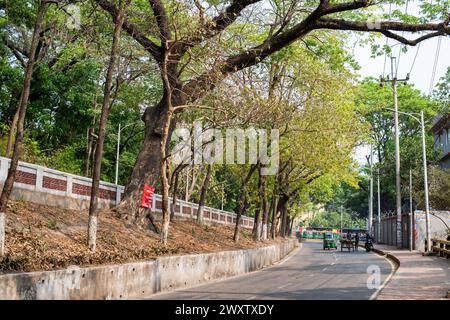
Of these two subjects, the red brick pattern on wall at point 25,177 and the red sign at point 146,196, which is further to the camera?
the red sign at point 146,196

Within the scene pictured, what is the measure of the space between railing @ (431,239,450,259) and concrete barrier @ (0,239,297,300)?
13362mm

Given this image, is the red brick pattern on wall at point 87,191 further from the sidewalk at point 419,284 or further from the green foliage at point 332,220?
the green foliage at point 332,220

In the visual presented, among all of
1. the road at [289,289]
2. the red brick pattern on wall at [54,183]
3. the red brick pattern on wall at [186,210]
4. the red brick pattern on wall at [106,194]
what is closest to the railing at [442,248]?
the road at [289,289]

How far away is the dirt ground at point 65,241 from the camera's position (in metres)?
13.0

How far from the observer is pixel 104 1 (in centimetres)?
1948

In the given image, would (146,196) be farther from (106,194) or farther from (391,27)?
(391,27)

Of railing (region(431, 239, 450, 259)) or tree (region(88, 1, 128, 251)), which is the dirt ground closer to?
tree (region(88, 1, 128, 251))

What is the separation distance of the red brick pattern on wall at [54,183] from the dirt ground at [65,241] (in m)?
0.91

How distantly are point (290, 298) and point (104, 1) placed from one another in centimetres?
1142

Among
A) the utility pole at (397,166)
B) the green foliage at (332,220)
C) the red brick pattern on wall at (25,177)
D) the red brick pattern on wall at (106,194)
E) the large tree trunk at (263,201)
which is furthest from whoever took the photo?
the green foliage at (332,220)

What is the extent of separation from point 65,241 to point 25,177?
3463 millimetres

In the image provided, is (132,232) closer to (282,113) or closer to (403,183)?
(282,113)

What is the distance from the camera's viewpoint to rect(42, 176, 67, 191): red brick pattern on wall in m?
19.3

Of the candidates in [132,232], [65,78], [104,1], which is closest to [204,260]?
[132,232]
